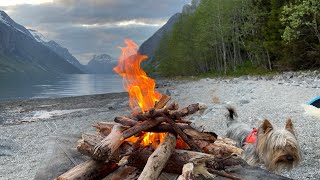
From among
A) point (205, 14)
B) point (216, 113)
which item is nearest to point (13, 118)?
point (216, 113)

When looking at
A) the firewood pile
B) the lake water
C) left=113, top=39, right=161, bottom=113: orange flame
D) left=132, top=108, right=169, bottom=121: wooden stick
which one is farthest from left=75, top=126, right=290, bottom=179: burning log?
the lake water

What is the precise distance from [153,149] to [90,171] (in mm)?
908

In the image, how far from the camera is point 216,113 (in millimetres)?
17062

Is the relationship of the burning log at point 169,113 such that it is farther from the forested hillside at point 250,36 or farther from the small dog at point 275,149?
the forested hillside at point 250,36

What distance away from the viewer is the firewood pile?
4742 mm

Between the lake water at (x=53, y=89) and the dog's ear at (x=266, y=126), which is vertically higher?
the dog's ear at (x=266, y=126)

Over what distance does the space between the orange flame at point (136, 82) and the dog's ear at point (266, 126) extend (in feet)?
7.47

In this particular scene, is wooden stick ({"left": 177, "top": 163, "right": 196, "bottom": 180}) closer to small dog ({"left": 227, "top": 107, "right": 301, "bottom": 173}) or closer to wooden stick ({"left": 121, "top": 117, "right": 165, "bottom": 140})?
wooden stick ({"left": 121, "top": 117, "right": 165, "bottom": 140})

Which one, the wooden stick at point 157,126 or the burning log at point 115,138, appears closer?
the burning log at point 115,138

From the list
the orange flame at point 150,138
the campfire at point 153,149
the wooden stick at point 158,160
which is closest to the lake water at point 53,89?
the orange flame at point 150,138

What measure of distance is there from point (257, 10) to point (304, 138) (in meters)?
41.3

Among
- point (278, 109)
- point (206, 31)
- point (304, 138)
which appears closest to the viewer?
point (304, 138)

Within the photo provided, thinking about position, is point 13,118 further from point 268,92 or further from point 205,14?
point 205,14

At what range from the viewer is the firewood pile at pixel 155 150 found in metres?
4.74
